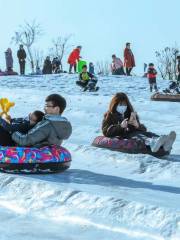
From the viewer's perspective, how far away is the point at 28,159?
745 centimetres

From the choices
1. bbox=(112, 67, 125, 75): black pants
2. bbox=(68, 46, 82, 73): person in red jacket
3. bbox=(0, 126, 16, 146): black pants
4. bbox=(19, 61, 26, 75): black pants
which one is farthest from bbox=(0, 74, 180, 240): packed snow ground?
bbox=(19, 61, 26, 75): black pants

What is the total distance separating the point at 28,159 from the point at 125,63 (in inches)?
706

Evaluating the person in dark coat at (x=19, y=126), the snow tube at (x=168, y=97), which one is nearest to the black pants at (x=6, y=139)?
the person in dark coat at (x=19, y=126)

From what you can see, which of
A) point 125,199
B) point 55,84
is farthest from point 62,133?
point 55,84

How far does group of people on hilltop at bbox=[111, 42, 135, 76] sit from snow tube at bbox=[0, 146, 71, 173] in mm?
16446

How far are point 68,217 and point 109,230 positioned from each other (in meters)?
0.54

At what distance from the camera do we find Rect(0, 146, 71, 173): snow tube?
7.47 metres

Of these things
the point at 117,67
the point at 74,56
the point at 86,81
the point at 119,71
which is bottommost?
the point at 86,81

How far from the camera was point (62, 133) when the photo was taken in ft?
24.5

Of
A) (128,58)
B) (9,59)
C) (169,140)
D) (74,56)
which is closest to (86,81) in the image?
(128,58)

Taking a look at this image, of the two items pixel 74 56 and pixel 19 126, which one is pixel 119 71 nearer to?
pixel 74 56

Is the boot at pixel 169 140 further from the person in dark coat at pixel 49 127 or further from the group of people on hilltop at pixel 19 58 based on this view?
the group of people on hilltop at pixel 19 58

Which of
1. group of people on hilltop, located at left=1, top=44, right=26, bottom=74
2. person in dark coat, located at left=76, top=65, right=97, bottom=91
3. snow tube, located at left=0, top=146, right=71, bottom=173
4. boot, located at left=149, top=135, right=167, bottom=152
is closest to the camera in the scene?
snow tube, located at left=0, top=146, right=71, bottom=173

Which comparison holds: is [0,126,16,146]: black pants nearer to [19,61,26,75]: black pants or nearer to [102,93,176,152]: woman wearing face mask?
[102,93,176,152]: woman wearing face mask
